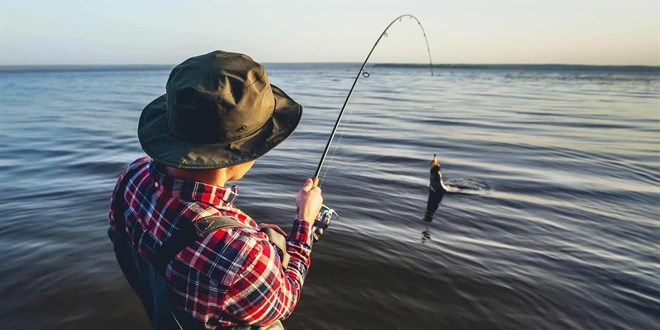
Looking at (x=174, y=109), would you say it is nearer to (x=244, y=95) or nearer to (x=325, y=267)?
(x=244, y=95)

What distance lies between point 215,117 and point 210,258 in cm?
56

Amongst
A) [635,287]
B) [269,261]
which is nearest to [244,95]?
[269,261]

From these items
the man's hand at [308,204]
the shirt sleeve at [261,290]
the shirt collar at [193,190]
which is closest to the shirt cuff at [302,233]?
the man's hand at [308,204]

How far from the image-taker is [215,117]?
1705 mm

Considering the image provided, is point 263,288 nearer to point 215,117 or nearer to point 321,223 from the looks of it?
point 215,117

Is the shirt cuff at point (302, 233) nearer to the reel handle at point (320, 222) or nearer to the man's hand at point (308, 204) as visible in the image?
the man's hand at point (308, 204)

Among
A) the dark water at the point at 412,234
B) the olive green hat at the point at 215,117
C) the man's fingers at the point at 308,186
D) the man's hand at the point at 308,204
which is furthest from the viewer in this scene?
the dark water at the point at 412,234

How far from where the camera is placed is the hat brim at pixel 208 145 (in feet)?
5.58

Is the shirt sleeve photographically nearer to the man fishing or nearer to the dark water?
the man fishing

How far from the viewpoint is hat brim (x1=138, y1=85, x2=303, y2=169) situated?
1701mm

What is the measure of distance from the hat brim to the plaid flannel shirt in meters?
0.11

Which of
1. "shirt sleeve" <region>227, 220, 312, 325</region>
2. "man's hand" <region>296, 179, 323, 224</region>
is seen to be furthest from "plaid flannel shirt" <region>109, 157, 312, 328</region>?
"man's hand" <region>296, 179, 323, 224</region>

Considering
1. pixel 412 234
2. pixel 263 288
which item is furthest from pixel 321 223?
pixel 412 234

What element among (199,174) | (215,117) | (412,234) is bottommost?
(412,234)
